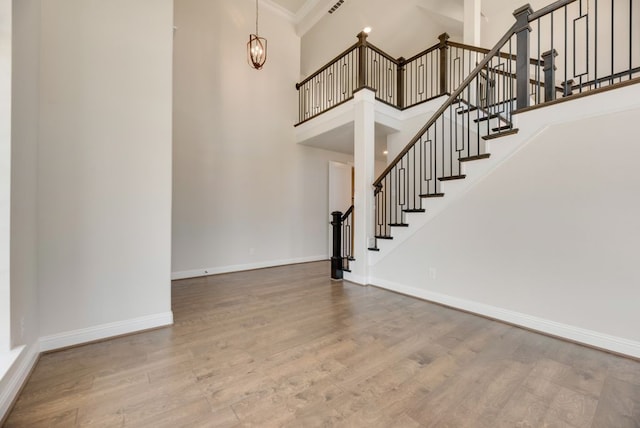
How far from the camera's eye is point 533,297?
8.21ft

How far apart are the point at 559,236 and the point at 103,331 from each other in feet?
13.3

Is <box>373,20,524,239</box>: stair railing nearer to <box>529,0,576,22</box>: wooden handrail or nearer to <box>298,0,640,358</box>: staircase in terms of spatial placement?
<box>298,0,640,358</box>: staircase

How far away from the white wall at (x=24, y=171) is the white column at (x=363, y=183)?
3.39 meters

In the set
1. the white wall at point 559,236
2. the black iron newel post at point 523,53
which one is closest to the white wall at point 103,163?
the white wall at point 559,236

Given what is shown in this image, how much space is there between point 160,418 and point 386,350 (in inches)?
60.6

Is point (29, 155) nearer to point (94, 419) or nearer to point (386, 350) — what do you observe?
point (94, 419)

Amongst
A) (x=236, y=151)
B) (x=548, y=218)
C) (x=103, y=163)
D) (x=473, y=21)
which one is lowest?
(x=548, y=218)

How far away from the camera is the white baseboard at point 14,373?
1.45 m

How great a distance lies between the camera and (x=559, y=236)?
2365 millimetres

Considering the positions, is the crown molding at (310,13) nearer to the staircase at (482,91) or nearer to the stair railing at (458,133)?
the staircase at (482,91)

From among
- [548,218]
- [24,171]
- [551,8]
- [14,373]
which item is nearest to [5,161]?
[24,171]

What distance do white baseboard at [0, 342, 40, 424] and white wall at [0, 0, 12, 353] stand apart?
0.10 m

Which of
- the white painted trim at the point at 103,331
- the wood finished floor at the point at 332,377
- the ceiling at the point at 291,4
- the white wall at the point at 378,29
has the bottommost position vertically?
the wood finished floor at the point at 332,377

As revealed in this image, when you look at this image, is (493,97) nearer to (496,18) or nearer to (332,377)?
(496,18)
